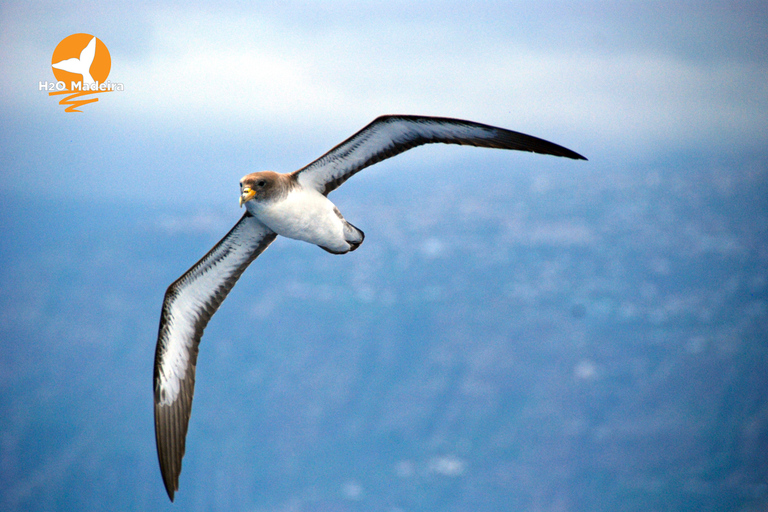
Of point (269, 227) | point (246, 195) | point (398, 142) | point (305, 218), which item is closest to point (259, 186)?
point (246, 195)

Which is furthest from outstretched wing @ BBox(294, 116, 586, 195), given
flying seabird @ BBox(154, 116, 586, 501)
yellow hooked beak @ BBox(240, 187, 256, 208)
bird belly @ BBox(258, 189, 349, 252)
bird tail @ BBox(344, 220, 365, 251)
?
yellow hooked beak @ BBox(240, 187, 256, 208)

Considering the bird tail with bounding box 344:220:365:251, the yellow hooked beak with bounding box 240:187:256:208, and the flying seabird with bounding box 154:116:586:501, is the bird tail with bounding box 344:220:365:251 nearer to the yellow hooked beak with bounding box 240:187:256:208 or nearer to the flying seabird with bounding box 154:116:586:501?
the flying seabird with bounding box 154:116:586:501

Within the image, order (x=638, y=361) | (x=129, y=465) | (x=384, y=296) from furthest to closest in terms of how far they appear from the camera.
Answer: (x=384, y=296) → (x=638, y=361) → (x=129, y=465)

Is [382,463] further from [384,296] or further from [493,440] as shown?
[384,296]

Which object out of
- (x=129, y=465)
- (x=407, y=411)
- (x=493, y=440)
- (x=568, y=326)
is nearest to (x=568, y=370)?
(x=568, y=326)

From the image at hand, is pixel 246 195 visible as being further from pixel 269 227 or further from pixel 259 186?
pixel 269 227

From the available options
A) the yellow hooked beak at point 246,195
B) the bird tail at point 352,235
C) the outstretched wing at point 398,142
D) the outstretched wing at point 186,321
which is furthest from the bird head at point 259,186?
the bird tail at point 352,235
